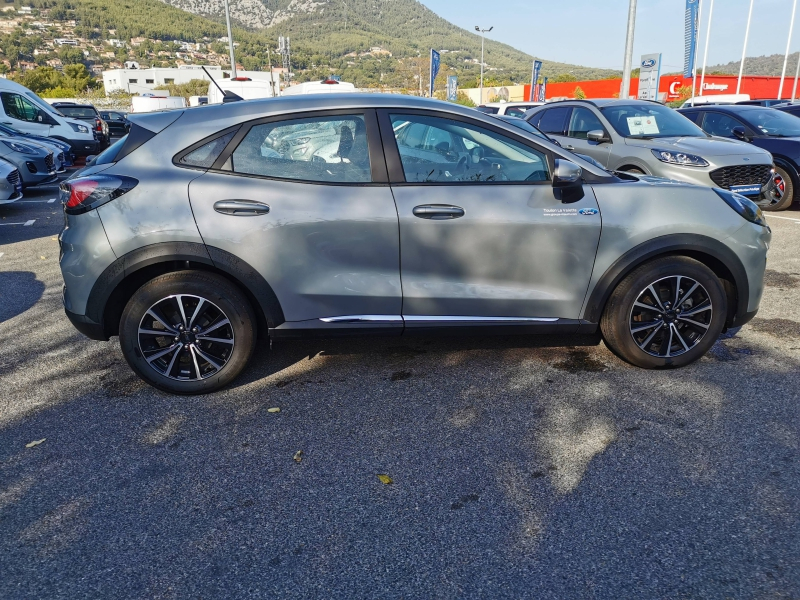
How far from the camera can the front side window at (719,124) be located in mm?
10758

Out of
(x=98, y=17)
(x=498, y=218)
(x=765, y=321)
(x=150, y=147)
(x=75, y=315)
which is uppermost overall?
(x=98, y=17)

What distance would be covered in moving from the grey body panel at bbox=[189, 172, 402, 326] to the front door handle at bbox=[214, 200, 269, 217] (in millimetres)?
22

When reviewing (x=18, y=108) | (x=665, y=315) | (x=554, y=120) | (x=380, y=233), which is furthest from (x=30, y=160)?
(x=665, y=315)

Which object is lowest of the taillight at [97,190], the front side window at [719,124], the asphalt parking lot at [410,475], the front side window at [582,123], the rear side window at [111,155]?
the asphalt parking lot at [410,475]

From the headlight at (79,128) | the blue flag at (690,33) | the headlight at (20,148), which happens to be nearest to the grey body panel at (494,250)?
the headlight at (20,148)

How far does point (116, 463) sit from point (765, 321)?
4732 millimetres

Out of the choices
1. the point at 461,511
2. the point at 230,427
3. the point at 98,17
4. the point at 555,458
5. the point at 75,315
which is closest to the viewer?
the point at 461,511

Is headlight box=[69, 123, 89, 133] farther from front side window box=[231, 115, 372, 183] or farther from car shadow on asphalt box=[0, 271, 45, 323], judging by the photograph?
front side window box=[231, 115, 372, 183]

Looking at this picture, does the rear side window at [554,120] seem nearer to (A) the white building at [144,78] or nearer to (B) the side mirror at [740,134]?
(B) the side mirror at [740,134]

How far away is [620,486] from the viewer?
284cm

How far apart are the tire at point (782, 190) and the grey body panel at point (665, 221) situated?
7051mm

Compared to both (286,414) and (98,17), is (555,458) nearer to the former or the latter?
(286,414)

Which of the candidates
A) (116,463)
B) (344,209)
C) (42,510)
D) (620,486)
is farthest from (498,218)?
(42,510)

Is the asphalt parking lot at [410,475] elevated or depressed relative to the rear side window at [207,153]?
depressed
